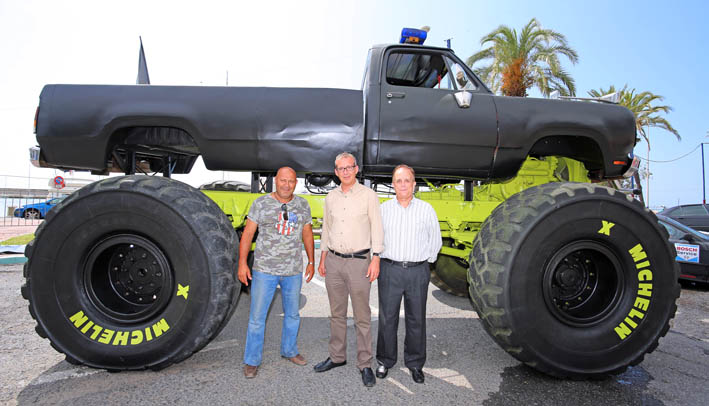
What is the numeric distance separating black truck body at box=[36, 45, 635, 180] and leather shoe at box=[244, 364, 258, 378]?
1.74 meters

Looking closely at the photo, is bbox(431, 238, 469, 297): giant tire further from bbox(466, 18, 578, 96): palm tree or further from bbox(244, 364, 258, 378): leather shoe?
bbox(466, 18, 578, 96): palm tree

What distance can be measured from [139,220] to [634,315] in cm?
405

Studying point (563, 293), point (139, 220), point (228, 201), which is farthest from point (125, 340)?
point (563, 293)

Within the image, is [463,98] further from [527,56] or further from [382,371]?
[527,56]

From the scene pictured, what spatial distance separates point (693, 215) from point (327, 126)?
13191mm

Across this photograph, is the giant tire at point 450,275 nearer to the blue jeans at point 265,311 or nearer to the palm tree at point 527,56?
the blue jeans at point 265,311

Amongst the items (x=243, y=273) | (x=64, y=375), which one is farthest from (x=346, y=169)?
(x=64, y=375)

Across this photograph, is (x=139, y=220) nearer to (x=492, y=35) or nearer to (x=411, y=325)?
(x=411, y=325)

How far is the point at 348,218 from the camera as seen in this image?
3.20 metres

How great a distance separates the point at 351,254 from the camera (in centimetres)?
320

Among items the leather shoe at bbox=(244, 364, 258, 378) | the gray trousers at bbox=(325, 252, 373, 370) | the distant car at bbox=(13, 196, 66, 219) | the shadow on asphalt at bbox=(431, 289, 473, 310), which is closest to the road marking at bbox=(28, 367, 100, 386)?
the leather shoe at bbox=(244, 364, 258, 378)

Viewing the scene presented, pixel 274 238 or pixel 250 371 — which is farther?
pixel 274 238

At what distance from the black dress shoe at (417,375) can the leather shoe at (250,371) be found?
1281mm

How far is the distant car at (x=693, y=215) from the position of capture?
11102mm
